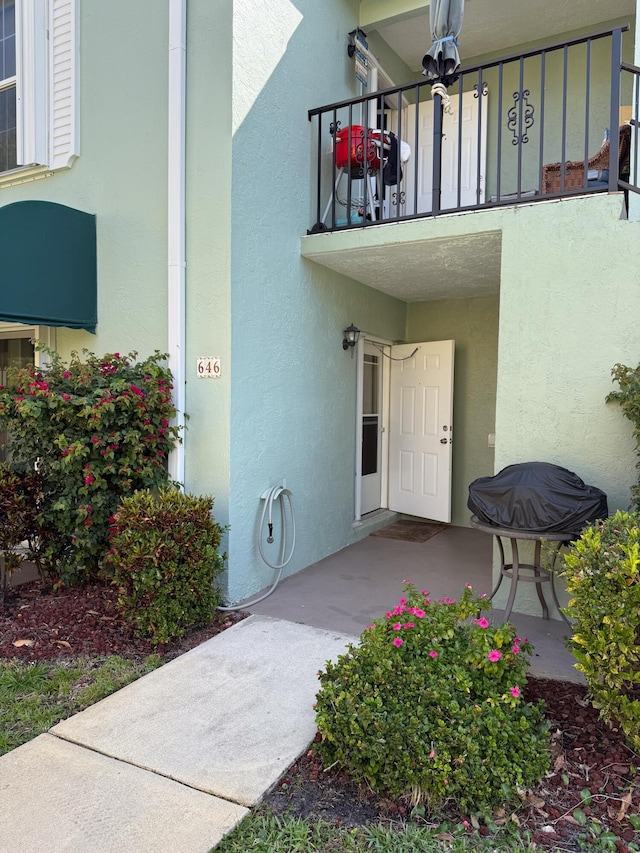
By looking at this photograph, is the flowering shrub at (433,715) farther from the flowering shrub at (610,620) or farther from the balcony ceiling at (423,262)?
the balcony ceiling at (423,262)

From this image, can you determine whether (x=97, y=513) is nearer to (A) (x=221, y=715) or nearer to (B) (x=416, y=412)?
(A) (x=221, y=715)

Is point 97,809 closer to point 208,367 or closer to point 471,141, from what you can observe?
point 208,367

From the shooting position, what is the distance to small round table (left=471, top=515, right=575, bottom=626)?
344cm

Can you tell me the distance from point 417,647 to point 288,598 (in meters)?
2.24

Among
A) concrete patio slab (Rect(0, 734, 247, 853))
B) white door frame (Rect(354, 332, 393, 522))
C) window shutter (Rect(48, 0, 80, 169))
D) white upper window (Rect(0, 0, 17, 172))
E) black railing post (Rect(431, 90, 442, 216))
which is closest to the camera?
concrete patio slab (Rect(0, 734, 247, 853))

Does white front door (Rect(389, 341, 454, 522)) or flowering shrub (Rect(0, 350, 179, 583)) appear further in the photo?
white front door (Rect(389, 341, 454, 522))

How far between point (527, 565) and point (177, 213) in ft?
11.5

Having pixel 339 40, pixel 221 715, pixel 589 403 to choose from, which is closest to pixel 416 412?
pixel 589 403

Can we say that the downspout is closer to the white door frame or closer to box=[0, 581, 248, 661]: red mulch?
box=[0, 581, 248, 661]: red mulch

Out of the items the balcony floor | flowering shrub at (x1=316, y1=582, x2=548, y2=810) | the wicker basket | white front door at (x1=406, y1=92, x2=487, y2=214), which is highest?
white front door at (x1=406, y1=92, x2=487, y2=214)

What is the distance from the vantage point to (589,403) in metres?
3.80

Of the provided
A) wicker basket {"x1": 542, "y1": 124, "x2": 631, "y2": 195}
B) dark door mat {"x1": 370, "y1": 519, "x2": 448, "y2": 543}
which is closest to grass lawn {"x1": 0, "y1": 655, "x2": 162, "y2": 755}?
dark door mat {"x1": 370, "y1": 519, "x2": 448, "y2": 543}

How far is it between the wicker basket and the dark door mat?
3716mm

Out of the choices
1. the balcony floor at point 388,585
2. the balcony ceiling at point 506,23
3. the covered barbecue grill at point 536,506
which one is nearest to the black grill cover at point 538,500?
the covered barbecue grill at point 536,506
